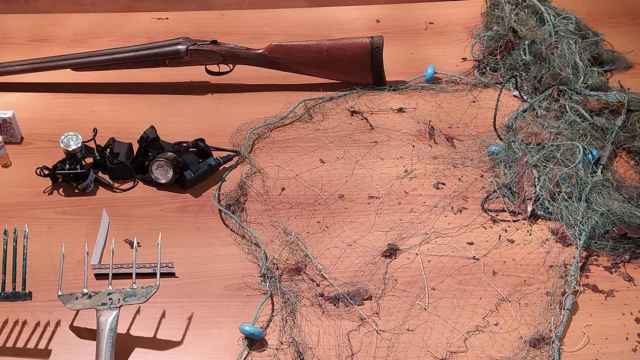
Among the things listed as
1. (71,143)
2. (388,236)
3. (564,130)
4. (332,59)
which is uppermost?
(332,59)

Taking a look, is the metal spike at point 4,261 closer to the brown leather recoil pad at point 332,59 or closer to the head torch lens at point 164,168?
the head torch lens at point 164,168

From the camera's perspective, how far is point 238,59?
178 centimetres

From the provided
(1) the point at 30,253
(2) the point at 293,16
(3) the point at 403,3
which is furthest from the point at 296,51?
(1) the point at 30,253

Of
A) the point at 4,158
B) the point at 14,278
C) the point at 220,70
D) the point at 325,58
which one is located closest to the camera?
the point at 14,278

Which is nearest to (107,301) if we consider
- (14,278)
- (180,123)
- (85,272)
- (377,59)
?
(85,272)

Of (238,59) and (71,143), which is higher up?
(238,59)

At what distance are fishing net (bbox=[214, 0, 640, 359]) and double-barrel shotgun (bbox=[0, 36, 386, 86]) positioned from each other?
8 centimetres

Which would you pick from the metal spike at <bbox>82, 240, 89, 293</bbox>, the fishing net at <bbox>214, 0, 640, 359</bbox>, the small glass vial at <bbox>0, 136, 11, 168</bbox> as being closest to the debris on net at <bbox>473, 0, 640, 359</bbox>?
the fishing net at <bbox>214, 0, 640, 359</bbox>

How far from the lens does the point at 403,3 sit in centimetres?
209

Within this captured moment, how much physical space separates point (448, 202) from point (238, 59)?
0.76m

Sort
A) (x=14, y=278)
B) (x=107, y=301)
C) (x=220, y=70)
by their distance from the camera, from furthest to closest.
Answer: (x=220, y=70), (x=14, y=278), (x=107, y=301)

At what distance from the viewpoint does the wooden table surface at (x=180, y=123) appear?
51.6 inches

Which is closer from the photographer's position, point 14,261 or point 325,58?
point 14,261

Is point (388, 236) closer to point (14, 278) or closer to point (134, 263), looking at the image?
point (134, 263)
